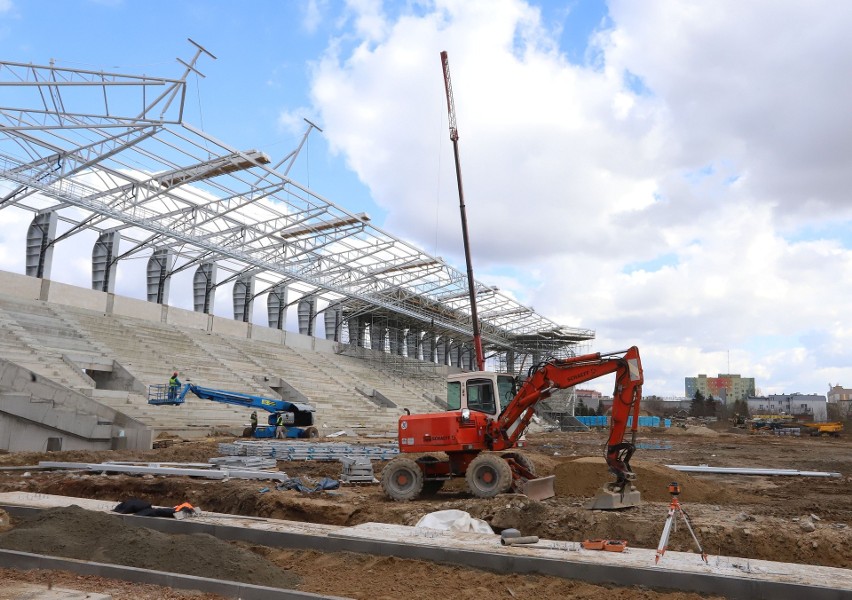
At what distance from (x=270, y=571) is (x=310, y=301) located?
153 ft

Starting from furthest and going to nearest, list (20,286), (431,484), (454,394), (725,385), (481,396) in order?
(725,385) → (20,286) → (431,484) → (454,394) → (481,396)

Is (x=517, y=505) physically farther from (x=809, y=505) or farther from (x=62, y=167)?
(x=62, y=167)

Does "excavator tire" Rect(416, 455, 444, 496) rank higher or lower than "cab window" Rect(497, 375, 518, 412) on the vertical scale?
lower

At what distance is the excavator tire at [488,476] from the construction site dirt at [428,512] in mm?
374

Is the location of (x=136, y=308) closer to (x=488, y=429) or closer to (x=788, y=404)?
(x=488, y=429)

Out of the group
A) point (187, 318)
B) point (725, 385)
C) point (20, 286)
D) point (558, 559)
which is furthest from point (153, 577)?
point (725, 385)

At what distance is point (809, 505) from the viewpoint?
1173cm

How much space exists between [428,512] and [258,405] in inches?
713

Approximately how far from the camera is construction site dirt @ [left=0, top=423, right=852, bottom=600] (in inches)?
263

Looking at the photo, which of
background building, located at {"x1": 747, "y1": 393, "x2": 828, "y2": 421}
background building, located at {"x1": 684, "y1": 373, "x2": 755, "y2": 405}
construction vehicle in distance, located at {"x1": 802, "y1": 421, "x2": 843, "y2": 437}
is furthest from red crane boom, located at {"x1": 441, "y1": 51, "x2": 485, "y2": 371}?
background building, located at {"x1": 684, "y1": 373, "x2": 755, "y2": 405}

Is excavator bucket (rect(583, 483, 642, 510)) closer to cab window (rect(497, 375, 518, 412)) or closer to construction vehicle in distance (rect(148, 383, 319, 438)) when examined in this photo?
cab window (rect(497, 375, 518, 412))

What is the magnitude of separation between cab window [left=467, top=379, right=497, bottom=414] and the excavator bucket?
109 inches

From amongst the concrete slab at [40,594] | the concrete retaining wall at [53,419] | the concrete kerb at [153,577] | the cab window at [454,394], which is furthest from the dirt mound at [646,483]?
the concrete retaining wall at [53,419]

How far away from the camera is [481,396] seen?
12328 mm
